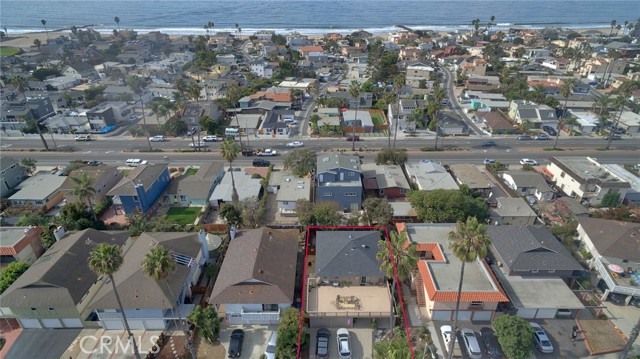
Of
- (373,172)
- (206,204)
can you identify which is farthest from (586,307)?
(206,204)

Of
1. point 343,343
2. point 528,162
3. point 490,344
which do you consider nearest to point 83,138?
point 343,343

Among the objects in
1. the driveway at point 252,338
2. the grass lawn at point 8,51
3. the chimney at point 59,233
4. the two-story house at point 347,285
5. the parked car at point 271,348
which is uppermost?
the grass lawn at point 8,51

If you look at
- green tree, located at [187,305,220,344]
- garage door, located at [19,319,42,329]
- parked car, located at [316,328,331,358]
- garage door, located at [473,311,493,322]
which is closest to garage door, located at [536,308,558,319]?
garage door, located at [473,311,493,322]

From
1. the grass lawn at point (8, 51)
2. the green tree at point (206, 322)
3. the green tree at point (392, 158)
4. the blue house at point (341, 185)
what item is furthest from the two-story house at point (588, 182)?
the grass lawn at point (8, 51)

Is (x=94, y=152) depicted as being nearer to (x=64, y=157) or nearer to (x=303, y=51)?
(x=64, y=157)

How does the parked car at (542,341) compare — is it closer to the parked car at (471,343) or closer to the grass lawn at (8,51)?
the parked car at (471,343)

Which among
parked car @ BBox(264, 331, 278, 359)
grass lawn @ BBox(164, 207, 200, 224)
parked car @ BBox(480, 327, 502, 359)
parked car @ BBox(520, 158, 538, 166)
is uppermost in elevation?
parked car @ BBox(264, 331, 278, 359)
